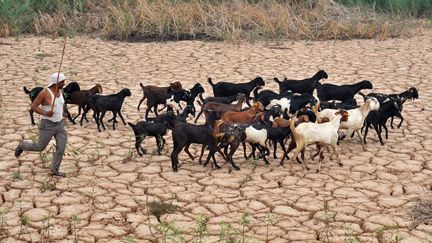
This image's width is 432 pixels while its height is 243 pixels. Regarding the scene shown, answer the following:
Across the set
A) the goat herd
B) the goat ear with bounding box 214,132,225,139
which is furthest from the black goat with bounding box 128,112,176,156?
the goat ear with bounding box 214,132,225,139

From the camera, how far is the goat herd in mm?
8766

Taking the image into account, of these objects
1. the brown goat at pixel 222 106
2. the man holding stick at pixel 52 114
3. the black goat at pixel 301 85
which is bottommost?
the black goat at pixel 301 85

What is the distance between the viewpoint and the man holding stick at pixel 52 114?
8141mm

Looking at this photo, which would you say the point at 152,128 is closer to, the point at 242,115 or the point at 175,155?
the point at 175,155

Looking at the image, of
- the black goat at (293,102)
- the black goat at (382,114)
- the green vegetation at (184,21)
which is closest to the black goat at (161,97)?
the black goat at (293,102)

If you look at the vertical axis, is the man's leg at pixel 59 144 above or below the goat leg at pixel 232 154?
above

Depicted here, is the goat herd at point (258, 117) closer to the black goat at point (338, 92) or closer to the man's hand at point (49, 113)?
the black goat at point (338, 92)

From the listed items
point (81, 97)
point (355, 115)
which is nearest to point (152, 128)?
point (81, 97)

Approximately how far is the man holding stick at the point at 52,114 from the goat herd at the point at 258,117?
118 centimetres

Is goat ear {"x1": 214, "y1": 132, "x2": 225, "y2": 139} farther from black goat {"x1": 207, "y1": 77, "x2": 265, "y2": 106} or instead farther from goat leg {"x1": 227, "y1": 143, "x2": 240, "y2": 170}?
black goat {"x1": 207, "y1": 77, "x2": 265, "y2": 106}

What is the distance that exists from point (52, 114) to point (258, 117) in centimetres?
281

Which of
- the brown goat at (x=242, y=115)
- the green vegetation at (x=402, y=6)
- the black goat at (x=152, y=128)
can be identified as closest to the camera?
the black goat at (x=152, y=128)

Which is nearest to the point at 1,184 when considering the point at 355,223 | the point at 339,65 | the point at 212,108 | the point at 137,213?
the point at 137,213

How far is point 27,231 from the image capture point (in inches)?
277
